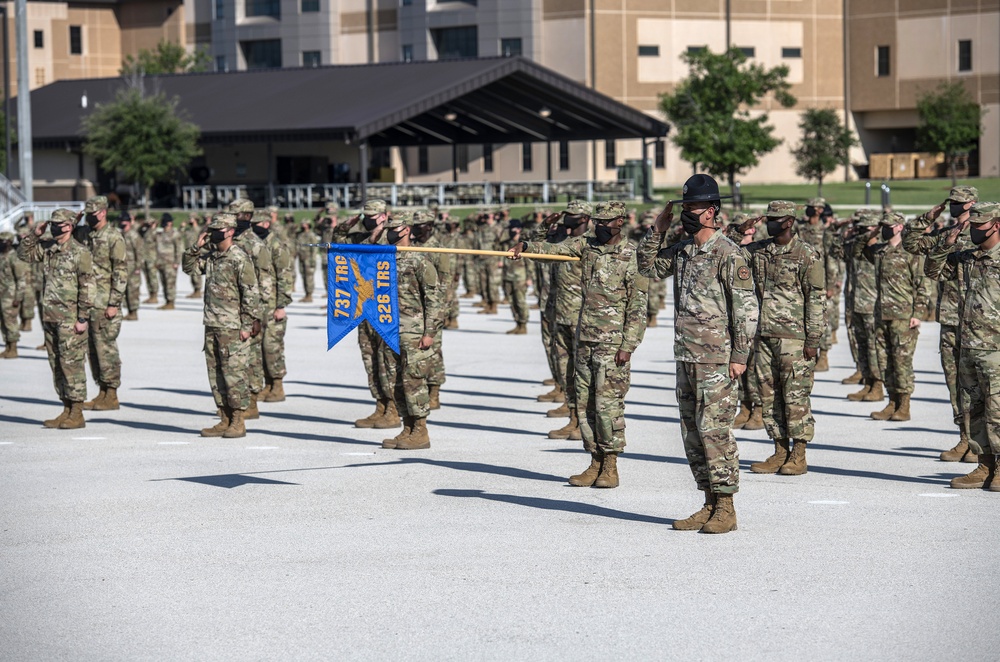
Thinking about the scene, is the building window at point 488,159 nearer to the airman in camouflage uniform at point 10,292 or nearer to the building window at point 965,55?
the building window at point 965,55

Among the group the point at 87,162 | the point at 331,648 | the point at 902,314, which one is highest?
the point at 87,162

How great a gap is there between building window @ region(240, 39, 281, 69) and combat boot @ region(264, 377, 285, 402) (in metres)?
63.2

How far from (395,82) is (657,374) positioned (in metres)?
39.1

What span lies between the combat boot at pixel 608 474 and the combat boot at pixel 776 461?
48.9 inches

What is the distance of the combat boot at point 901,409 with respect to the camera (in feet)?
47.9

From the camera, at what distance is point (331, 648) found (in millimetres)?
7125

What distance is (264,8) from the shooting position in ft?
257

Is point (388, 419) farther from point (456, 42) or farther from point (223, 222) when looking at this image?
point (456, 42)

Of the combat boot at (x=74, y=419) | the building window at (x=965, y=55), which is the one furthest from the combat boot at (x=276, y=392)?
the building window at (x=965, y=55)

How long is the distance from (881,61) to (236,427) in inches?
2606

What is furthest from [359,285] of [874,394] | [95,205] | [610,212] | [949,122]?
[949,122]

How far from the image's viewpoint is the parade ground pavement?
730 centimetres

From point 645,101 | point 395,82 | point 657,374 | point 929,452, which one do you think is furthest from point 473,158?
point 929,452

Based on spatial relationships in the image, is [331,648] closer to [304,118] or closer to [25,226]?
[25,226]
